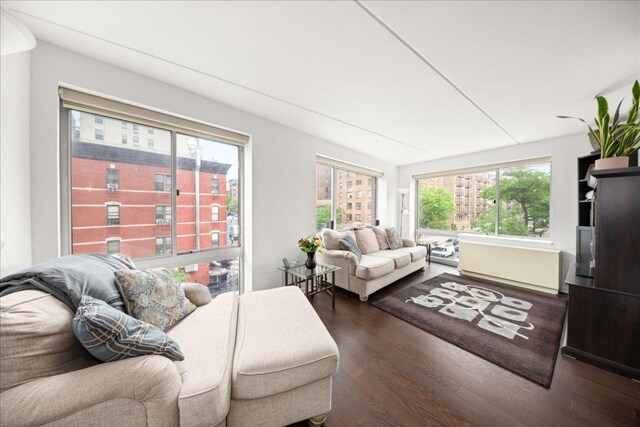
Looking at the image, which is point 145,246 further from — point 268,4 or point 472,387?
point 472,387

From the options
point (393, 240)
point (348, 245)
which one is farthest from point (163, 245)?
point (393, 240)

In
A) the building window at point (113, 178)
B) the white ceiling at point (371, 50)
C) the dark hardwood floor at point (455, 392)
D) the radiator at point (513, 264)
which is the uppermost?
the white ceiling at point (371, 50)

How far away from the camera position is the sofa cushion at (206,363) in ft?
2.85

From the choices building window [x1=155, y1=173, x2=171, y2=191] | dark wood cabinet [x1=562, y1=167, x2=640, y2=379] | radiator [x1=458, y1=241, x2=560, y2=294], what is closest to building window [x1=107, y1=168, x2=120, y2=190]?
building window [x1=155, y1=173, x2=171, y2=191]

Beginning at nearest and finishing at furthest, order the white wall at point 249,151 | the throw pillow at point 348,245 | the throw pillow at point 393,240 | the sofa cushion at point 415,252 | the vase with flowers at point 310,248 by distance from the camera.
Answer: the white wall at point 249,151, the vase with flowers at point 310,248, the throw pillow at point 348,245, the sofa cushion at point 415,252, the throw pillow at point 393,240

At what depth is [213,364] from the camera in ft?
3.35

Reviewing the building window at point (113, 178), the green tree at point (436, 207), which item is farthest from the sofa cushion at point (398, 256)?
the building window at point (113, 178)

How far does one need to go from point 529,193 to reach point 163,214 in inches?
215

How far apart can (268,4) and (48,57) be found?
1.72 metres

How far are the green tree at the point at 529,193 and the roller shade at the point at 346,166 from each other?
230cm

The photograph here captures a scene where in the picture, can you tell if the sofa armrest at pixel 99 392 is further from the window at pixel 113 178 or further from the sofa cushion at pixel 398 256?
the sofa cushion at pixel 398 256

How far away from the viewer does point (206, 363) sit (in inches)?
40.4

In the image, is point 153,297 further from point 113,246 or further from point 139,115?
point 139,115

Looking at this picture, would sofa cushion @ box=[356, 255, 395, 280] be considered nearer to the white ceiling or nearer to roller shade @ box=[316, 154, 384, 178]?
roller shade @ box=[316, 154, 384, 178]
